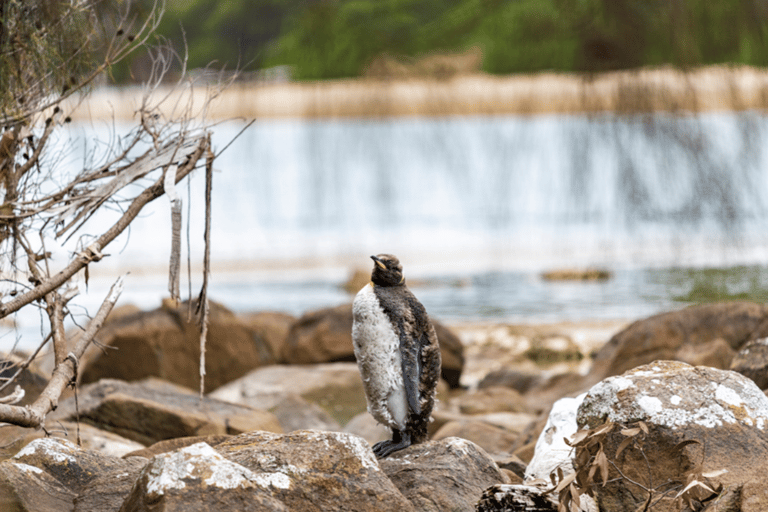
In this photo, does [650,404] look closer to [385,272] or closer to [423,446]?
[423,446]

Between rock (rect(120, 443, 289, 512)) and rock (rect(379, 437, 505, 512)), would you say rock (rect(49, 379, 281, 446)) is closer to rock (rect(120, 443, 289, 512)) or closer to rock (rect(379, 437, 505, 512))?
rock (rect(379, 437, 505, 512))

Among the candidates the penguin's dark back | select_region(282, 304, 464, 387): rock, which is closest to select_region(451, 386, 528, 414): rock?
select_region(282, 304, 464, 387): rock

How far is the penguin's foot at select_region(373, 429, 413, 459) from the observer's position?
2.96 meters

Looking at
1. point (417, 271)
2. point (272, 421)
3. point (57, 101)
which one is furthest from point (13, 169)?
point (417, 271)

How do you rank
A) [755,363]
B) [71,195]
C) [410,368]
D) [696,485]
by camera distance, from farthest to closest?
[755,363], [71,195], [410,368], [696,485]

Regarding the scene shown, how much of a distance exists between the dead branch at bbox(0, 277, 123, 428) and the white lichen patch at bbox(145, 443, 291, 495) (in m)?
0.59

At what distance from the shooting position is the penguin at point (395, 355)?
9.67ft

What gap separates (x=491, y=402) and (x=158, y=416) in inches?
112

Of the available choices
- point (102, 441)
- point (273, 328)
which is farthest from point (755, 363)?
point (273, 328)

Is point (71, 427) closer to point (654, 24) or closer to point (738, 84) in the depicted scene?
point (654, 24)

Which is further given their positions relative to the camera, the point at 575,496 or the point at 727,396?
the point at 727,396

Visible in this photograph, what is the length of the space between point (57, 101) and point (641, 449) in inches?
93.9

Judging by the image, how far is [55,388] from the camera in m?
2.70

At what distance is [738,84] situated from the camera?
474 centimetres
